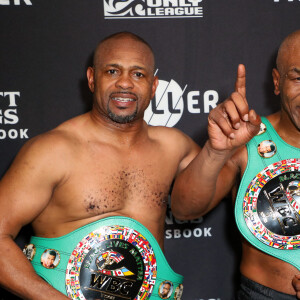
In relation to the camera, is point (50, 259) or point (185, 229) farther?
point (185, 229)

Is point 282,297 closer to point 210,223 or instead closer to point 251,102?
point 210,223

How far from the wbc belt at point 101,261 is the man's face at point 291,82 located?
616mm

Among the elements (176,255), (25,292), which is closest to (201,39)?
(176,255)

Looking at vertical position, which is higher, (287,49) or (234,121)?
(287,49)

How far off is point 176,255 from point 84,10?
1.07 m

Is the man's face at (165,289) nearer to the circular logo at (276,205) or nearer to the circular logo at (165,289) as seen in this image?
the circular logo at (165,289)

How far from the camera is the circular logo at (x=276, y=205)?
5.24 feet

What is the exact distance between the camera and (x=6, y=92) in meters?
2.01

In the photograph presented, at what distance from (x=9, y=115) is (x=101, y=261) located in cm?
80

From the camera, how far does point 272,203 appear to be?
5.28 feet

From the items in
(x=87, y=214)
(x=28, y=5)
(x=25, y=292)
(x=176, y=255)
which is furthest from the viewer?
(x=176, y=255)

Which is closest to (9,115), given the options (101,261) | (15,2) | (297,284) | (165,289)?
(15,2)

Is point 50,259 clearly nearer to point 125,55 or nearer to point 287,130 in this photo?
point 125,55

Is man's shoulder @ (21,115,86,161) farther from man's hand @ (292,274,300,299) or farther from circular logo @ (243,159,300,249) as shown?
man's hand @ (292,274,300,299)
